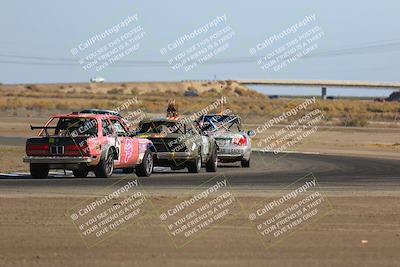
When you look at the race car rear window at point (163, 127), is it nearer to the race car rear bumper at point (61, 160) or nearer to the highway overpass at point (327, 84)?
the race car rear bumper at point (61, 160)

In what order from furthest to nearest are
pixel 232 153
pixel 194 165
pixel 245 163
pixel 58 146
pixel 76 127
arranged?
1. pixel 245 163
2. pixel 232 153
3. pixel 194 165
4. pixel 76 127
5. pixel 58 146

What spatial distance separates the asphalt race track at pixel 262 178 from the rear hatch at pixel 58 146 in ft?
1.91

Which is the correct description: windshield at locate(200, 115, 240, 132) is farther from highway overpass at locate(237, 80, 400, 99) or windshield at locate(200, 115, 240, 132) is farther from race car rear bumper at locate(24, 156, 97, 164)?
highway overpass at locate(237, 80, 400, 99)

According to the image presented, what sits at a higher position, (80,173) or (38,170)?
(38,170)

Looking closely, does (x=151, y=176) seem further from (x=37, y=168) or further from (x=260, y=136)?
(x=260, y=136)

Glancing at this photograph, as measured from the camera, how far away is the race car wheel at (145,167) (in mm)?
22266

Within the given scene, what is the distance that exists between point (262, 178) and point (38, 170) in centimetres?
493

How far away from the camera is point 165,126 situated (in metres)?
24.3

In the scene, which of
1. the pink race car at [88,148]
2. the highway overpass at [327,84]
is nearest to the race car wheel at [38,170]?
the pink race car at [88,148]

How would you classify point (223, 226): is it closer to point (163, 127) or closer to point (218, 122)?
point (163, 127)

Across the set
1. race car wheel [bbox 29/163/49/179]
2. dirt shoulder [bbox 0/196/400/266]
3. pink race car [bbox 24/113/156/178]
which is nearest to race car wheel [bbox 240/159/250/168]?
pink race car [bbox 24/113/156/178]

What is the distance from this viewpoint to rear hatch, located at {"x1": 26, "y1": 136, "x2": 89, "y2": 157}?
2066cm

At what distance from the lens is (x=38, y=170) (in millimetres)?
21391

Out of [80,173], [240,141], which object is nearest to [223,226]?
[80,173]
